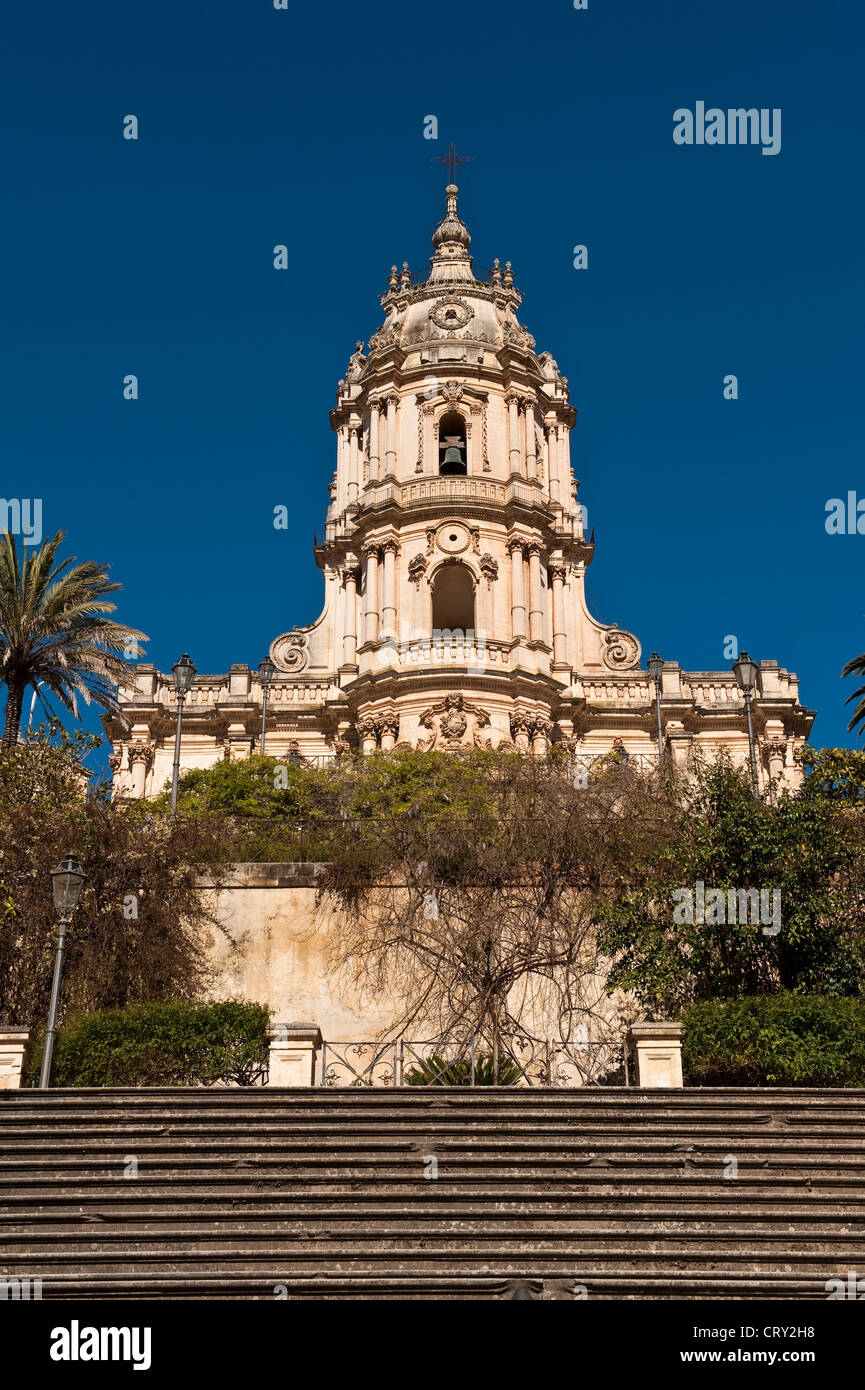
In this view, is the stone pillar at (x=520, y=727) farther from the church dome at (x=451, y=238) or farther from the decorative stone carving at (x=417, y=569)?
the church dome at (x=451, y=238)

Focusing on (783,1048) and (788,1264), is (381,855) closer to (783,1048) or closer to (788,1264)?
(783,1048)

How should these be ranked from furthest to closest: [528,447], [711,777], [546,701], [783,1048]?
[528,447] → [546,701] → [711,777] → [783,1048]

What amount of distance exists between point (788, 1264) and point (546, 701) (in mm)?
27719

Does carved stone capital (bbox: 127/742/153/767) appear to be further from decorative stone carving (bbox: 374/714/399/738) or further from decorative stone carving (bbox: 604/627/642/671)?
decorative stone carving (bbox: 604/627/642/671)

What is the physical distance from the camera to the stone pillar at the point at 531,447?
44.5 metres

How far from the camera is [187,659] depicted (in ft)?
93.4

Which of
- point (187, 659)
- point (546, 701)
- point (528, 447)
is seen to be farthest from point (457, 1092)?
point (528, 447)

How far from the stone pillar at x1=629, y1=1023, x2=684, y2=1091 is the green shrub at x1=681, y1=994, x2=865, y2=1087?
1.61 ft

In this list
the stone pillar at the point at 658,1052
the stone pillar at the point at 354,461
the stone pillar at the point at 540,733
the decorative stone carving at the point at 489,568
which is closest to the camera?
the stone pillar at the point at 658,1052

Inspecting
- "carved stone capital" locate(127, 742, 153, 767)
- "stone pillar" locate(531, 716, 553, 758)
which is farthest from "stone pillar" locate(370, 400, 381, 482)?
"carved stone capital" locate(127, 742, 153, 767)

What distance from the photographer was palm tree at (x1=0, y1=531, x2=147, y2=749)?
3005 centimetres

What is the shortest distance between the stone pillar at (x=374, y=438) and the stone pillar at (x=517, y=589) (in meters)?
4.94

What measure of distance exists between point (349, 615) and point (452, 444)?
5931mm

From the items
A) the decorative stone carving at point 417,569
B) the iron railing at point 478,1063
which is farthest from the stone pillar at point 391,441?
the iron railing at point 478,1063
